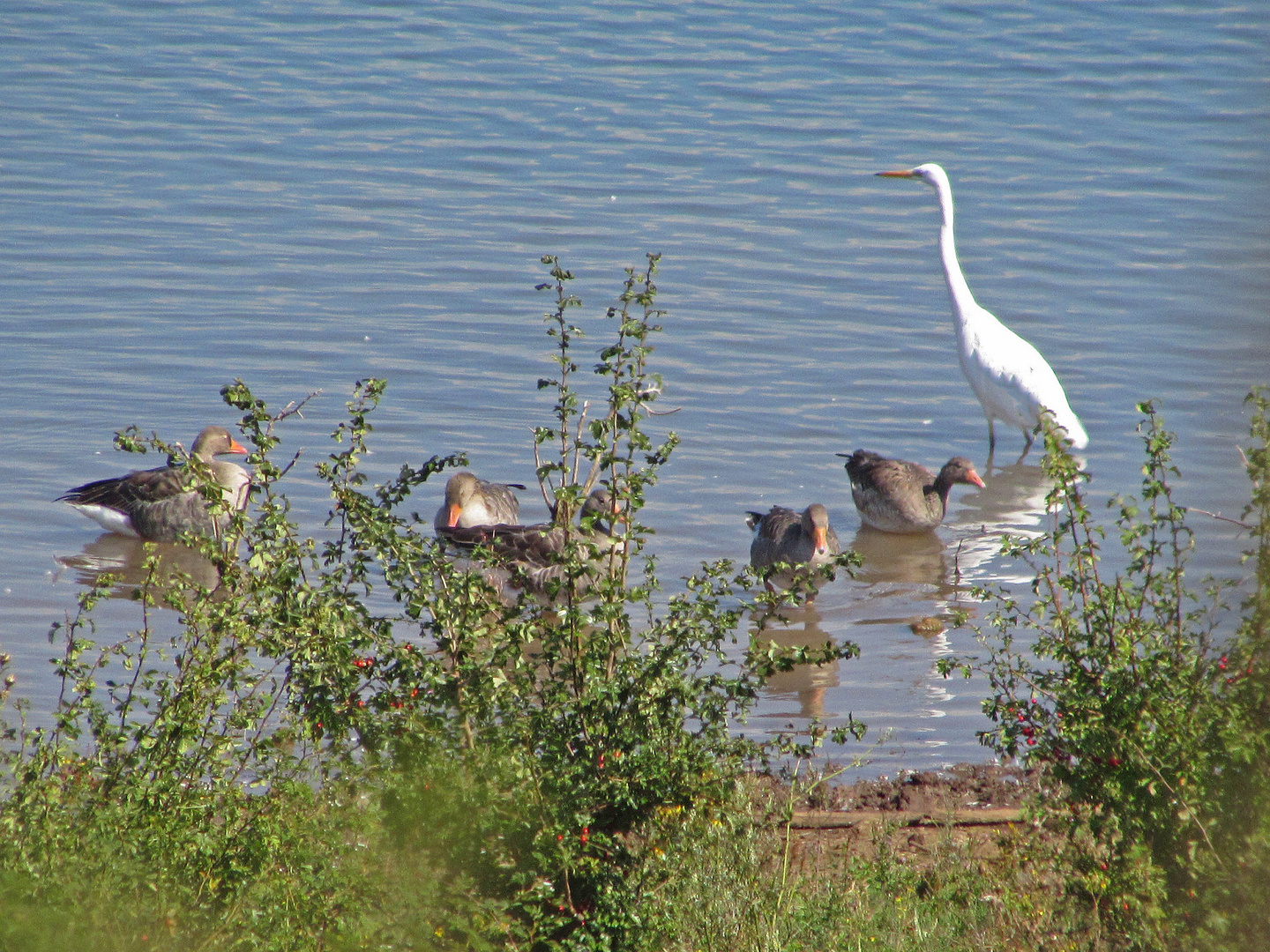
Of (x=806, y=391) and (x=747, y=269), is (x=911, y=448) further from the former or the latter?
(x=747, y=269)

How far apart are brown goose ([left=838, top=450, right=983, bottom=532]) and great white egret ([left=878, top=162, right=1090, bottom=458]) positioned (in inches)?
44.4

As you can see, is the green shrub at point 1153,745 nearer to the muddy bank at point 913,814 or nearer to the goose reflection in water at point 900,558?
the muddy bank at point 913,814

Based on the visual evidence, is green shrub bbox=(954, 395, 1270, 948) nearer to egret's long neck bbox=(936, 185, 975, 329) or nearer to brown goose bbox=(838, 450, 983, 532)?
brown goose bbox=(838, 450, 983, 532)

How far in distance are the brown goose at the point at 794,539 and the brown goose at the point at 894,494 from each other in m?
0.68

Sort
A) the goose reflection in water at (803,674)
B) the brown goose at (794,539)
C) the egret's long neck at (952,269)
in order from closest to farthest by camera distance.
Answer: the goose reflection in water at (803,674)
the brown goose at (794,539)
the egret's long neck at (952,269)

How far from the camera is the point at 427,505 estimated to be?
32.5 feet

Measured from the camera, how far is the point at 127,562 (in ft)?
28.7

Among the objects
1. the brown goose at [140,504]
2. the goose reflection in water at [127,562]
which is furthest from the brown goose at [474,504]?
the goose reflection in water at [127,562]

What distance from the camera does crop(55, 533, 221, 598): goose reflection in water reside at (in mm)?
8383

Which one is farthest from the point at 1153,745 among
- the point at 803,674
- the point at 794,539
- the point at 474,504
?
the point at 474,504

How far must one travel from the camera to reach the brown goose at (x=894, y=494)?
9234 millimetres

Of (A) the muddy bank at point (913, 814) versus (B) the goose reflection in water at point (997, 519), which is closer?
(A) the muddy bank at point (913, 814)

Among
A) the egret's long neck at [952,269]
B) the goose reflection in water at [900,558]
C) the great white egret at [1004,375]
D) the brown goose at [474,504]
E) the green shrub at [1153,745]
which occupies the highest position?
the egret's long neck at [952,269]

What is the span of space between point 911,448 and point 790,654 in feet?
25.5
